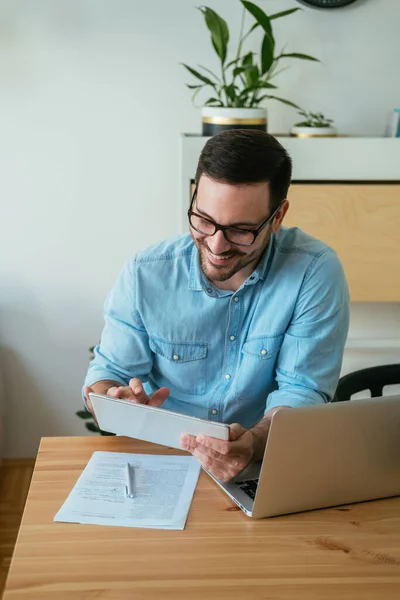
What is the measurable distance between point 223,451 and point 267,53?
1604 mm

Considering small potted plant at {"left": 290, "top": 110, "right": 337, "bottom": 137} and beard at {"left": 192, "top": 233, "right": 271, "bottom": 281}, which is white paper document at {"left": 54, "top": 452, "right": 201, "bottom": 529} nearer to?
beard at {"left": 192, "top": 233, "right": 271, "bottom": 281}

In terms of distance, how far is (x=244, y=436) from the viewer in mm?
1348

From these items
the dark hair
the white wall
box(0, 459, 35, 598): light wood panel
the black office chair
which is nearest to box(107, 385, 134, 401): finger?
the dark hair

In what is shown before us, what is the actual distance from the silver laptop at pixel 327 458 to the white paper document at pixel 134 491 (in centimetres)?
10

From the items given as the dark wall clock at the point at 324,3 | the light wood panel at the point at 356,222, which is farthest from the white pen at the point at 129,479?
the dark wall clock at the point at 324,3

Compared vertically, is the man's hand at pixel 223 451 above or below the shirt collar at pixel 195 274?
below

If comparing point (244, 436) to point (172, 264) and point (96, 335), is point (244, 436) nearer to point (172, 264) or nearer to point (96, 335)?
point (172, 264)

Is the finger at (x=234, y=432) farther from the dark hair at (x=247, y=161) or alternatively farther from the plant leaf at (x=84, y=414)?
the plant leaf at (x=84, y=414)

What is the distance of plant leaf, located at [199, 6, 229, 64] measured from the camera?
7.75 feet

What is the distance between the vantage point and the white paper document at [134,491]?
1196mm

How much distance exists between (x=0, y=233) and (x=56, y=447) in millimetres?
1534

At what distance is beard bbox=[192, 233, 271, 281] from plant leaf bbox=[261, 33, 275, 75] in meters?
1.05

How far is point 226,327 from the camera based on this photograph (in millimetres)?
1667

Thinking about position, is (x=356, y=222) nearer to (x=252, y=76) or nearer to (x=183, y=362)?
(x=252, y=76)
